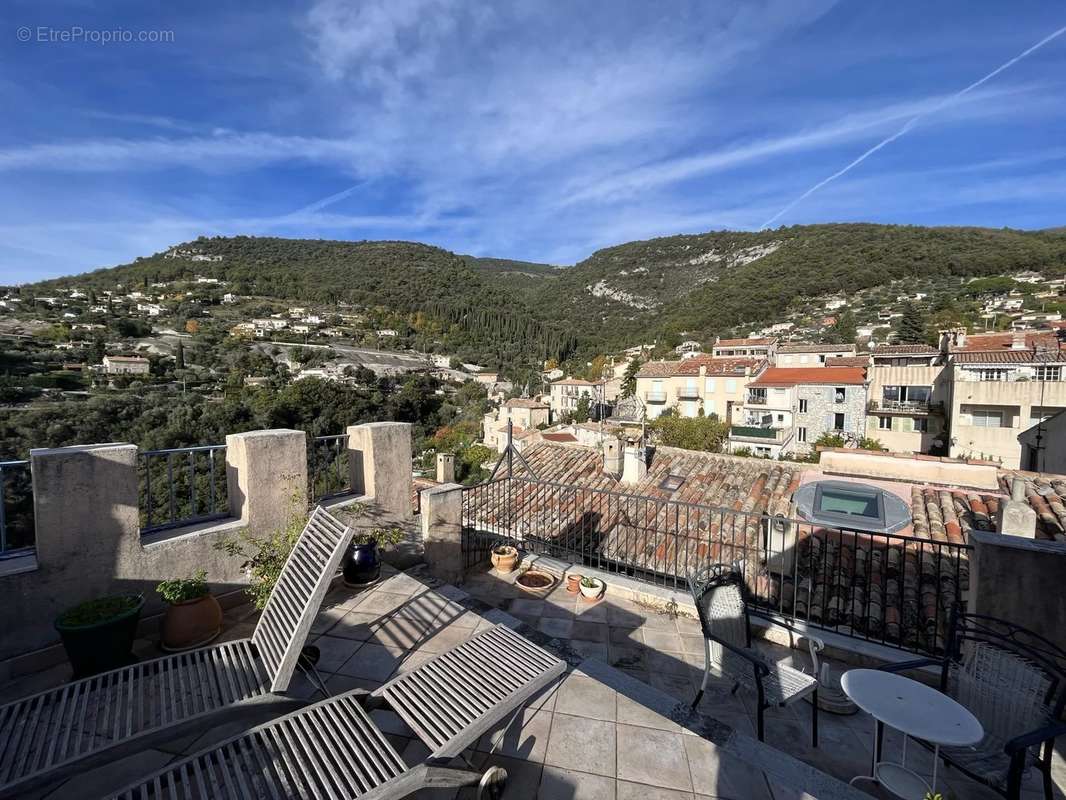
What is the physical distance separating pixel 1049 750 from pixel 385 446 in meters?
4.94

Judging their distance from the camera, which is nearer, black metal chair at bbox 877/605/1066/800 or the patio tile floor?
black metal chair at bbox 877/605/1066/800

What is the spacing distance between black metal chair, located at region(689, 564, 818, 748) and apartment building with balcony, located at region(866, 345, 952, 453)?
35.2 meters

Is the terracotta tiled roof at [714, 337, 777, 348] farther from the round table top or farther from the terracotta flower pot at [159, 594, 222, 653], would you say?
the terracotta flower pot at [159, 594, 222, 653]

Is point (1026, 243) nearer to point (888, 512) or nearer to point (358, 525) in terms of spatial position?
point (888, 512)

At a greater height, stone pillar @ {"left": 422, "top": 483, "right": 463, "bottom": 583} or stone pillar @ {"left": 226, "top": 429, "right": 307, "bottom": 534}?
stone pillar @ {"left": 226, "top": 429, "right": 307, "bottom": 534}

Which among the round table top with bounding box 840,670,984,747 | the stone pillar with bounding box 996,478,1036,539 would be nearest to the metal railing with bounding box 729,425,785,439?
the stone pillar with bounding box 996,478,1036,539

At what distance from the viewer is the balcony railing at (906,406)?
30.4m

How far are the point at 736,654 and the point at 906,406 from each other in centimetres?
3782

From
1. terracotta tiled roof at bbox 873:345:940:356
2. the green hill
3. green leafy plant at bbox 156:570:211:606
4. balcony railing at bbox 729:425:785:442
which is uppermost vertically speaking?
the green hill

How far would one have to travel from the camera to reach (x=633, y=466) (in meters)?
11.8

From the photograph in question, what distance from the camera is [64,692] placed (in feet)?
7.00

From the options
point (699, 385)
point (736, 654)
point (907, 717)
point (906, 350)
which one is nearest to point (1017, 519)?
point (907, 717)

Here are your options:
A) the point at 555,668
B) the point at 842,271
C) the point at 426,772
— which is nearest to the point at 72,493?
the point at 426,772

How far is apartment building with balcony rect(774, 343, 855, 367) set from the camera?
40.9 meters
